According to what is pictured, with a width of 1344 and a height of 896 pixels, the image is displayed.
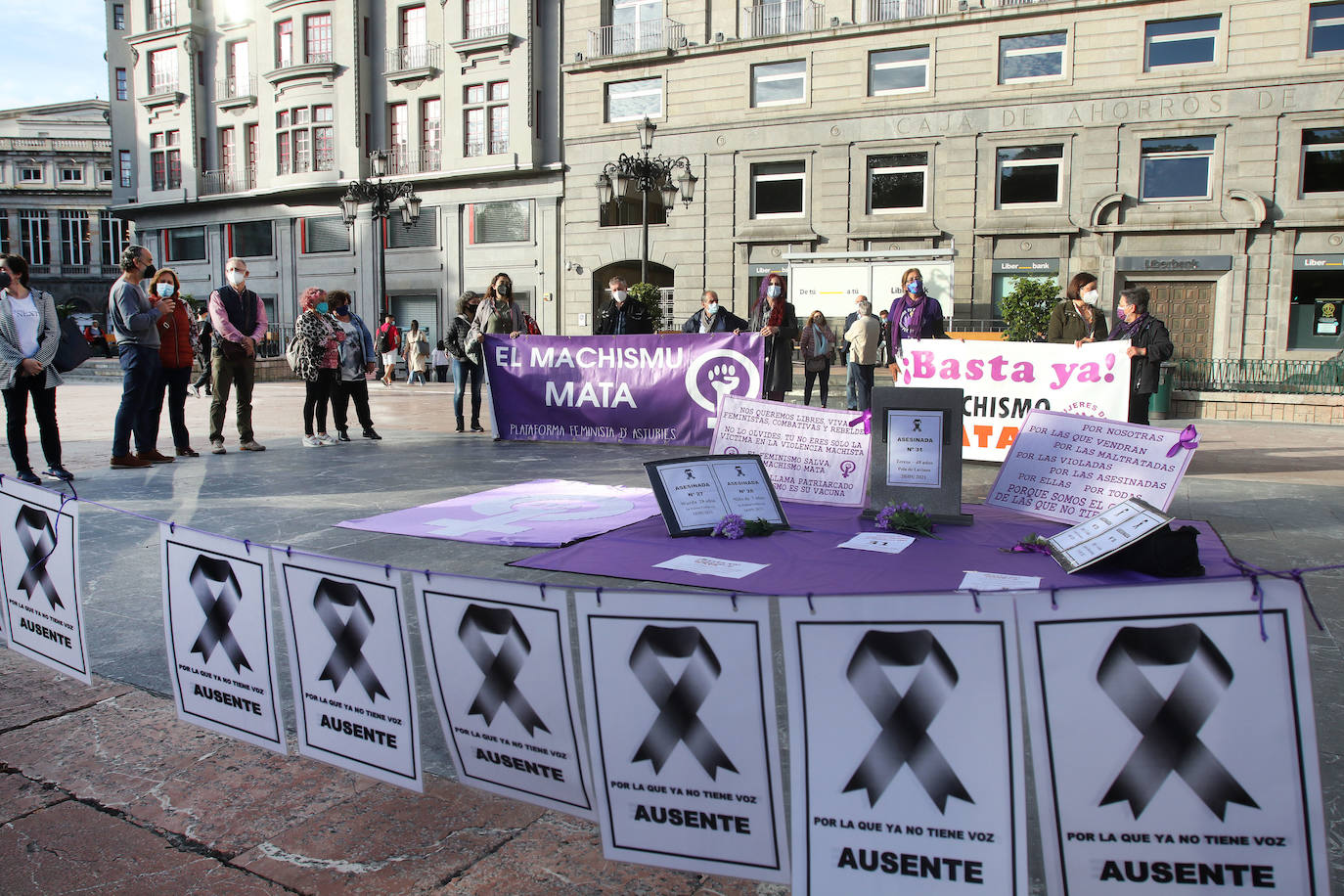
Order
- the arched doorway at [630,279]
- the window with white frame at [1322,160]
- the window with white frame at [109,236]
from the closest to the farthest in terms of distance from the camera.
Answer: the window with white frame at [1322,160]
the arched doorway at [630,279]
the window with white frame at [109,236]

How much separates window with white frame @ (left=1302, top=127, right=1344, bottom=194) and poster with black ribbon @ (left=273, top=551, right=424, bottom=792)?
28.9 m

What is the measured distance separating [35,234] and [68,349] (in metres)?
80.4

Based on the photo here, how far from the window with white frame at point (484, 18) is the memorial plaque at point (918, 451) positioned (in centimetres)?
3235

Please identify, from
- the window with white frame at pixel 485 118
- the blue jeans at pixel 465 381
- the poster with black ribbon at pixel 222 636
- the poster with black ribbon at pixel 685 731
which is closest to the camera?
the poster with black ribbon at pixel 685 731

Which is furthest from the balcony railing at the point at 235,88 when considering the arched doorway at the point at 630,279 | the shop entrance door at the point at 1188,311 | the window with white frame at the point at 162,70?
the shop entrance door at the point at 1188,311

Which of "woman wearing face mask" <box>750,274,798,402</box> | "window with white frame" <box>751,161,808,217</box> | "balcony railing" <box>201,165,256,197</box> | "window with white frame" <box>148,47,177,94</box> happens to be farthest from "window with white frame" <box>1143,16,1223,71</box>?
"window with white frame" <box>148,47,177,94</box>

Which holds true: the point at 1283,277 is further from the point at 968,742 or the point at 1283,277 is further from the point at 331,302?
the point at 968,742

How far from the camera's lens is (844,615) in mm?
1996

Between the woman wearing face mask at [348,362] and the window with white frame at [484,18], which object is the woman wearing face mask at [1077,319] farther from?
the window with white frame at [484,18]

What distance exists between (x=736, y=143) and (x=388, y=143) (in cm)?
1567

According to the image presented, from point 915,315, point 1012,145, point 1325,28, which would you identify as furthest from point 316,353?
point 1325,28

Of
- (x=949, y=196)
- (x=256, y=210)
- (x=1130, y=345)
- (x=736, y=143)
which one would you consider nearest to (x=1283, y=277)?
(x=949, y=196)

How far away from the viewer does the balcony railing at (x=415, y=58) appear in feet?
117

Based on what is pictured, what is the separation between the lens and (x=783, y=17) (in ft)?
96.6
